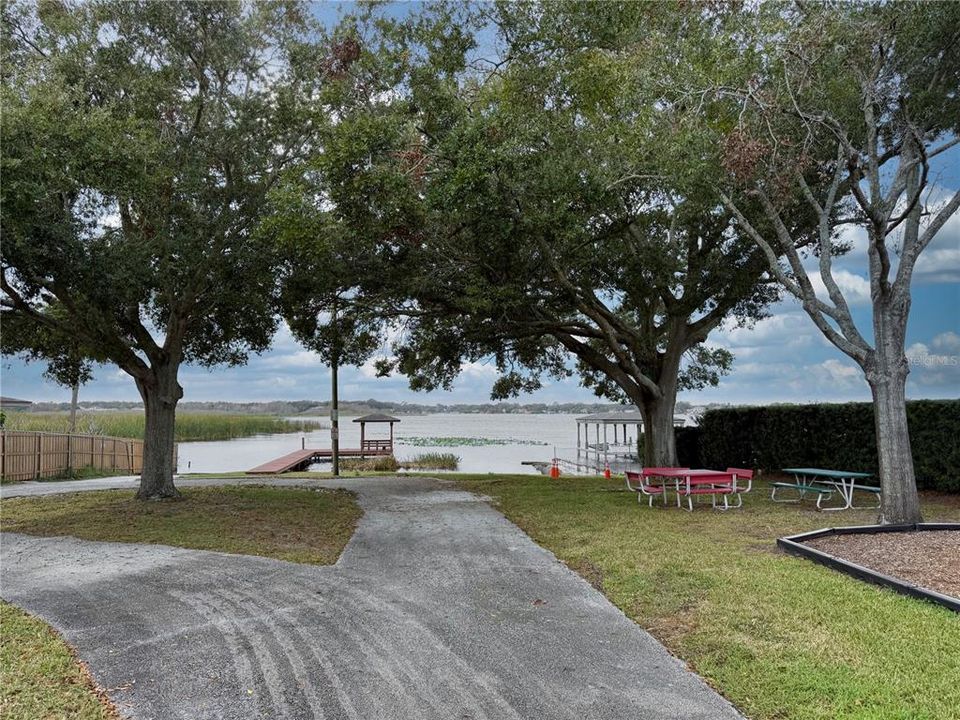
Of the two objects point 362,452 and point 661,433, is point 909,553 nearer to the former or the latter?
point 661,433

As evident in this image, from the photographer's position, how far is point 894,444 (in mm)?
8570

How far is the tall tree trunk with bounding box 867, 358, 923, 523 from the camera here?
8.38 meters

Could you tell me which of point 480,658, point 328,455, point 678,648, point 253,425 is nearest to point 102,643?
point 480,658

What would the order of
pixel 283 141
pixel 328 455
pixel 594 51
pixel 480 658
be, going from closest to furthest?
pixel 480 658, pixel 594 51, pixel 283 141, pixel 328 455

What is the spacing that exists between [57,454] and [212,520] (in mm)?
12869

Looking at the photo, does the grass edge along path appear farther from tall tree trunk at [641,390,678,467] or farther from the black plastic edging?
tall tree trunk at [641,390,678,467]

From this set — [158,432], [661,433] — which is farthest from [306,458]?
[661,433]

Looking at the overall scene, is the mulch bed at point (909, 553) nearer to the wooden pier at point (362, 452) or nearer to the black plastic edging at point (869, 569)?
the black plastic edging at point (869, 569)

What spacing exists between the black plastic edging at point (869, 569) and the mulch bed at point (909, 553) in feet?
0.29

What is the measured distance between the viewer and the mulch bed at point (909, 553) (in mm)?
5727

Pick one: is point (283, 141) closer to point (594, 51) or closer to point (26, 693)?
point (594, 51)

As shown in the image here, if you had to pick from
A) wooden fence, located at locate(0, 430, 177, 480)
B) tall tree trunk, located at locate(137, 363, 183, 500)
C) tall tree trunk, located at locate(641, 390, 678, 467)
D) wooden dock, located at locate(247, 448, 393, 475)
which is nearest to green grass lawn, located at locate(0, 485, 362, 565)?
tall tree trunk, located at locate(137, 363, 183, 500)

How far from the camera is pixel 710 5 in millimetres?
10242

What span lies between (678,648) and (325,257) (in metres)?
8.79
